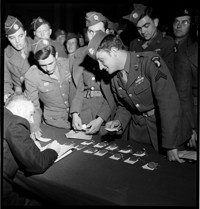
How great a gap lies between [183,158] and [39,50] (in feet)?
5.03

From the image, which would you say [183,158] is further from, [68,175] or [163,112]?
[68,175]

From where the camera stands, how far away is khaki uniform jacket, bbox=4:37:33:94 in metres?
3.10

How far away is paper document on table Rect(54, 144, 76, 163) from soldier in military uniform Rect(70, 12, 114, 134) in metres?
0.38

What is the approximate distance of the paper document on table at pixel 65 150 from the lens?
1.85m

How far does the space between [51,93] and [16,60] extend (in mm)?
765

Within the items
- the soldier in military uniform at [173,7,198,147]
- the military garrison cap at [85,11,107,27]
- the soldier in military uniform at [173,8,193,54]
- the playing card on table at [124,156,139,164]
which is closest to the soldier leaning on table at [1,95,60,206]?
the playing card on table at [124,156,139,164]

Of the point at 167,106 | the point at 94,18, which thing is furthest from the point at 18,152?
the point at 94,18

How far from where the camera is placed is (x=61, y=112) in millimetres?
2705

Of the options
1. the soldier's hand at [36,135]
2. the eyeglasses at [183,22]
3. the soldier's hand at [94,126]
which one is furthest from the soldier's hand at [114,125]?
the eyeglasses at [183,22]

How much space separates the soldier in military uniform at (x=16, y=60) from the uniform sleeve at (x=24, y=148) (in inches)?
56.6

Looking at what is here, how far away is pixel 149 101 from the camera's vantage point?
1.98m

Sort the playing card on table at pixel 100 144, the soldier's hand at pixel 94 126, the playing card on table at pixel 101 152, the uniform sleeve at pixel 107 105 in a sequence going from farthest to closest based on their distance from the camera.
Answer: the uniform sleeve at pixel 107 105 → the soldier's hand at pixel 94 126 → the playing card on table at pixel 100 144 → the playing card on table at pixel 101 152

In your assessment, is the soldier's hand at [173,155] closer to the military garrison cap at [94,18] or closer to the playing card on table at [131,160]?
the playing card on table at [131,160]

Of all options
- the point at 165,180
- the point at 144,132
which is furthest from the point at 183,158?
the point at 144,132
